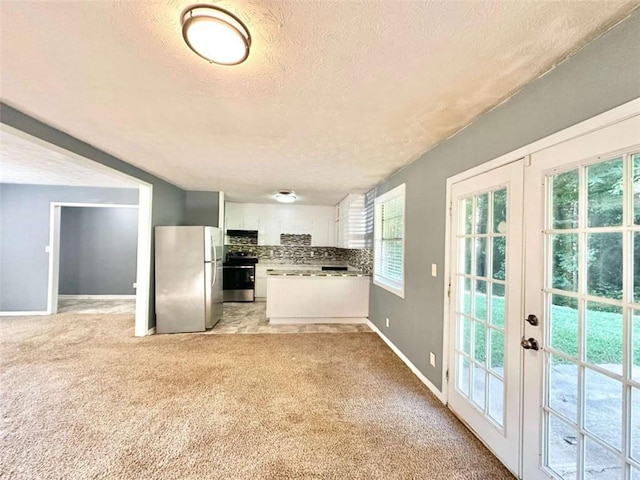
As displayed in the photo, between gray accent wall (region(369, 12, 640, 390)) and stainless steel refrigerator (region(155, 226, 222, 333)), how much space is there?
2.65 metres

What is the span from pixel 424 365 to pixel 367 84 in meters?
2.53

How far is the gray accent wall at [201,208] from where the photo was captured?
197 inches

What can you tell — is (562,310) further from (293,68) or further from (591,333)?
(293,68)

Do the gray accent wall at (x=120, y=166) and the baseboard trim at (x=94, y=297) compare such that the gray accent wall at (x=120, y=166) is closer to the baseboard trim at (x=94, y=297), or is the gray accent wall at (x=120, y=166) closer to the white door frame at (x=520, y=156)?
the baseboard trim at (x=94, y=297)

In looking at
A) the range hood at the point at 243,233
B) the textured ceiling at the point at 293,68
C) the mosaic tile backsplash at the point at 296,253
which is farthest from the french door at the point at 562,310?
the range hood at the point at 243,233

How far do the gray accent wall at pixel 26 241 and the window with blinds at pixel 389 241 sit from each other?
5095 millimetres

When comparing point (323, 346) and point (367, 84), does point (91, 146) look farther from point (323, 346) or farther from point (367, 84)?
point (323, 346)

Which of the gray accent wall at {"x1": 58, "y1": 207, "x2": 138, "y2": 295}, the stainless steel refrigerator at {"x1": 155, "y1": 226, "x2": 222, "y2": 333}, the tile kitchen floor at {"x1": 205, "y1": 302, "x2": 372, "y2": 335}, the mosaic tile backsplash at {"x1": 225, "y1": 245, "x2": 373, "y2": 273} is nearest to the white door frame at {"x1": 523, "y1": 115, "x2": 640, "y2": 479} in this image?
the tile kitchen floor at {"x1": 205, "y1": 302, "x2": 372, "y2": 335}

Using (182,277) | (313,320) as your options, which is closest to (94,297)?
(182,277)

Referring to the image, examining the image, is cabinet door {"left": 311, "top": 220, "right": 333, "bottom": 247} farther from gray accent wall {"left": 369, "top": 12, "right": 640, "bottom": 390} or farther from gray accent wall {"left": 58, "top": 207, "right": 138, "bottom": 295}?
gray accent wall {"left": 58, "top": 207, "right": 138, "bottom": 295}

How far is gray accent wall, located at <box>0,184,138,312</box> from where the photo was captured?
4.69 m

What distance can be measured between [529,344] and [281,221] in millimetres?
5497

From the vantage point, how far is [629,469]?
1.05 meters

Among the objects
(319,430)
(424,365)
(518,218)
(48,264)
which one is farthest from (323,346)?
(48,264)
